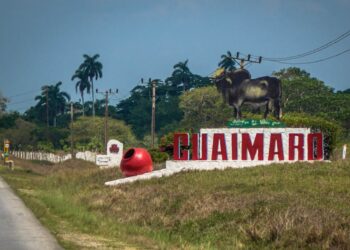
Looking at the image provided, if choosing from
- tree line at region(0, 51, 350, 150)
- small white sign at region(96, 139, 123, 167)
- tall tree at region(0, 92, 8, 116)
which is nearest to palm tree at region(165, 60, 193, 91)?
tree line at region(0, 51, 350, 150)

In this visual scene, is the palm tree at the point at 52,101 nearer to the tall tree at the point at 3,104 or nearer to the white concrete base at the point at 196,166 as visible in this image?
the tall tree at the point at 3,104

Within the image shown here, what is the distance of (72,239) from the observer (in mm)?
16766

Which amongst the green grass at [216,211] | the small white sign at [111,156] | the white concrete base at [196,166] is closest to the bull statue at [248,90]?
the white concrete base at [196,166]

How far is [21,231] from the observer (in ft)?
58.2

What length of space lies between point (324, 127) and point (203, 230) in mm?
20462

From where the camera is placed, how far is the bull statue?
127 ft

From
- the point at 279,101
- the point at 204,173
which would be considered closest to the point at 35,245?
the point at 204,173

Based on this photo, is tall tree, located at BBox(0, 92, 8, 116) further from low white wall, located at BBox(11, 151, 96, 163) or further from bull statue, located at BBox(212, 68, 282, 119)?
bull statue, located at BBox(212, 68, 282, 119)

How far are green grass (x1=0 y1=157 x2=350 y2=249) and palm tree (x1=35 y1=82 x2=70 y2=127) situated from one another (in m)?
136

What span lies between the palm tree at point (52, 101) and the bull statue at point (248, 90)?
126318mm

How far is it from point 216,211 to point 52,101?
153 m

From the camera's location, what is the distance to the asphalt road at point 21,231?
1499cm

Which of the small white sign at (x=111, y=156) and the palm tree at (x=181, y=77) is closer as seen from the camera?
the small white sign at (x=111, y=156)

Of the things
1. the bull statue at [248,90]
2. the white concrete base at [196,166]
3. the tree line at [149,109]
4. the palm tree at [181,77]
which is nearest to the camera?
the white concrete base at [196,166]
